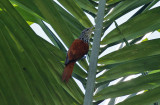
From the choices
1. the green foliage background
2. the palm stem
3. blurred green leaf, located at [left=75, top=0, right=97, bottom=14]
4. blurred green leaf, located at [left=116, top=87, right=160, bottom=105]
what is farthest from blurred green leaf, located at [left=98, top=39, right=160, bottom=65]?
blurred green leaf, located at [left=75, top=0, right=97, bottom=14]

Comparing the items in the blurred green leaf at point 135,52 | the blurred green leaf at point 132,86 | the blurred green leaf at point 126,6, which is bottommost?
the blurred green leaf at point 132,86

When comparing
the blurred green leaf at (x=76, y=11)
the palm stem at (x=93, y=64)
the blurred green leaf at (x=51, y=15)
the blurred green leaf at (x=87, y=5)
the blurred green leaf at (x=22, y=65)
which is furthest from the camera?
the blurred green leaf at (x=87, y=5)

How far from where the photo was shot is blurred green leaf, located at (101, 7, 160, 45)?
4.98 ft

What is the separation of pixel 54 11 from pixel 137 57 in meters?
0.49

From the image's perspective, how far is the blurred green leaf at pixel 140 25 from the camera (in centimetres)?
152

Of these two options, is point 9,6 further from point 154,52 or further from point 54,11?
point 154,52

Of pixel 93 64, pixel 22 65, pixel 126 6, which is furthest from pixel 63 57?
pixel 22 65

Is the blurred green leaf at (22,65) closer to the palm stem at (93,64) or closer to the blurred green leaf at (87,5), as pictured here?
the palm stem at (93,64)

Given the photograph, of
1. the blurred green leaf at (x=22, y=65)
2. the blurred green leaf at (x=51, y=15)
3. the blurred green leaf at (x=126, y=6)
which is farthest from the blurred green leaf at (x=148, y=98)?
the blurred green leaf at (x=126, y=6)

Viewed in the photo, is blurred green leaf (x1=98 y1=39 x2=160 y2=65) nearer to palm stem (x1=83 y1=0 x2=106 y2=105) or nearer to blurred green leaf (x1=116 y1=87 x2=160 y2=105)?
palm stem (x1=83 y1=0 x2=106 y2=105)

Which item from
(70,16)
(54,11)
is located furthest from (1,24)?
(70,16)

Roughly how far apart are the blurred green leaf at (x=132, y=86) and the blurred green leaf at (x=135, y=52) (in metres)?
0.13

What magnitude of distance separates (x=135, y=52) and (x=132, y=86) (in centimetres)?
20

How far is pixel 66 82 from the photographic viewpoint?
1.29m
